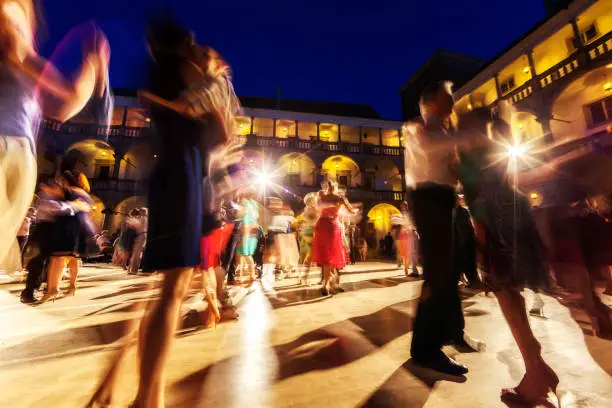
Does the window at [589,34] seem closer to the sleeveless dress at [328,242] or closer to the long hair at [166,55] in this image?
the sleeveless dress at [328,242]

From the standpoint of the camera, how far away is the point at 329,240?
4.68 metres

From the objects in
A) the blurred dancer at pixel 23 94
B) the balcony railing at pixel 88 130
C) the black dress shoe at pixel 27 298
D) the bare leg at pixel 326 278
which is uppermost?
the balcony railing at pixel 88 130

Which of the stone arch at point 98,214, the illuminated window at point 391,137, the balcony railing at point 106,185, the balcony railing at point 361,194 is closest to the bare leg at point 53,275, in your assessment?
the balcony railing at point 106,185

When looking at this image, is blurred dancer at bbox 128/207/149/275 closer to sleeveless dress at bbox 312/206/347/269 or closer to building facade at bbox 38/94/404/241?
sleeveless dress at bbox 312/206/347/269

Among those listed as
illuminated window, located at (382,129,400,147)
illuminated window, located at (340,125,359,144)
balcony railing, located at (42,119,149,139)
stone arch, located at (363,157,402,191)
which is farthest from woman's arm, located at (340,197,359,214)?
illuminated window, located at (382,129,400,147)

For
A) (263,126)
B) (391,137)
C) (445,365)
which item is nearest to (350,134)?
(391,137)

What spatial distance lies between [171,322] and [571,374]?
7.39 ft

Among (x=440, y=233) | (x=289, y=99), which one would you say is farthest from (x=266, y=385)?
(x=289, y=99)

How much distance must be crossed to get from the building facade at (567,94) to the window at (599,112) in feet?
0.11

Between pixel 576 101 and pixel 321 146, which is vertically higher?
pixel 321 146

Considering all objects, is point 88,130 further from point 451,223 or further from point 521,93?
point 521,93

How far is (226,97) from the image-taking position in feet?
5.08

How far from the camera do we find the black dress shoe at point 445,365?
65.6 inches

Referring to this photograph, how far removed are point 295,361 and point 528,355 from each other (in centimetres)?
134
